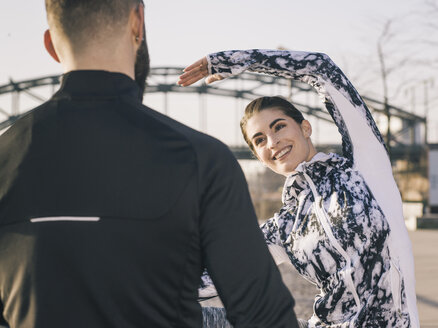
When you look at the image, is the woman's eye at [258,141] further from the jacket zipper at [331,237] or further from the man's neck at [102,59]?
the man's neck at [102,59]

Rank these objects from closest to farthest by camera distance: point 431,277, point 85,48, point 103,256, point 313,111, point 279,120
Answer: point 103,256 → point 85,48 → point 279,120 → point 431,277 → point 313,111

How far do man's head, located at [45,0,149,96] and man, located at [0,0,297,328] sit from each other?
96 mm

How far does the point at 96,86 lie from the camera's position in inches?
47.1

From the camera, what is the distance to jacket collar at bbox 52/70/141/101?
1190 mm

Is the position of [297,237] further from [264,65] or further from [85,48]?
[85,48]

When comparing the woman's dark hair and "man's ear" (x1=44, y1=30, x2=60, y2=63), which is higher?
"man's ear" (x1=44, y1=30, x2=60, y2=63)

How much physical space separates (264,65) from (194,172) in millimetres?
1338

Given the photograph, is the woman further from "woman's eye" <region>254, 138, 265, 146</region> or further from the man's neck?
the man's neck

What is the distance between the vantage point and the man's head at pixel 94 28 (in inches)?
47.5

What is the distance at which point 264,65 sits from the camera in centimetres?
234

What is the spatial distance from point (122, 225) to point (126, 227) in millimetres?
10

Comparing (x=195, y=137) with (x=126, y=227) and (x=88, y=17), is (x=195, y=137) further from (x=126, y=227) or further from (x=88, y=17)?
(x=88, y=17)

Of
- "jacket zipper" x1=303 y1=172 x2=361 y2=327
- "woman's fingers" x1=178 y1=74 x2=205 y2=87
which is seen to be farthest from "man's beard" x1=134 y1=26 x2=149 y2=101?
"jacket zipper" x1=303 y1=172 x2=361 y2=327

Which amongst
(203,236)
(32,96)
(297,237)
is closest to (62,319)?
(203,236)
